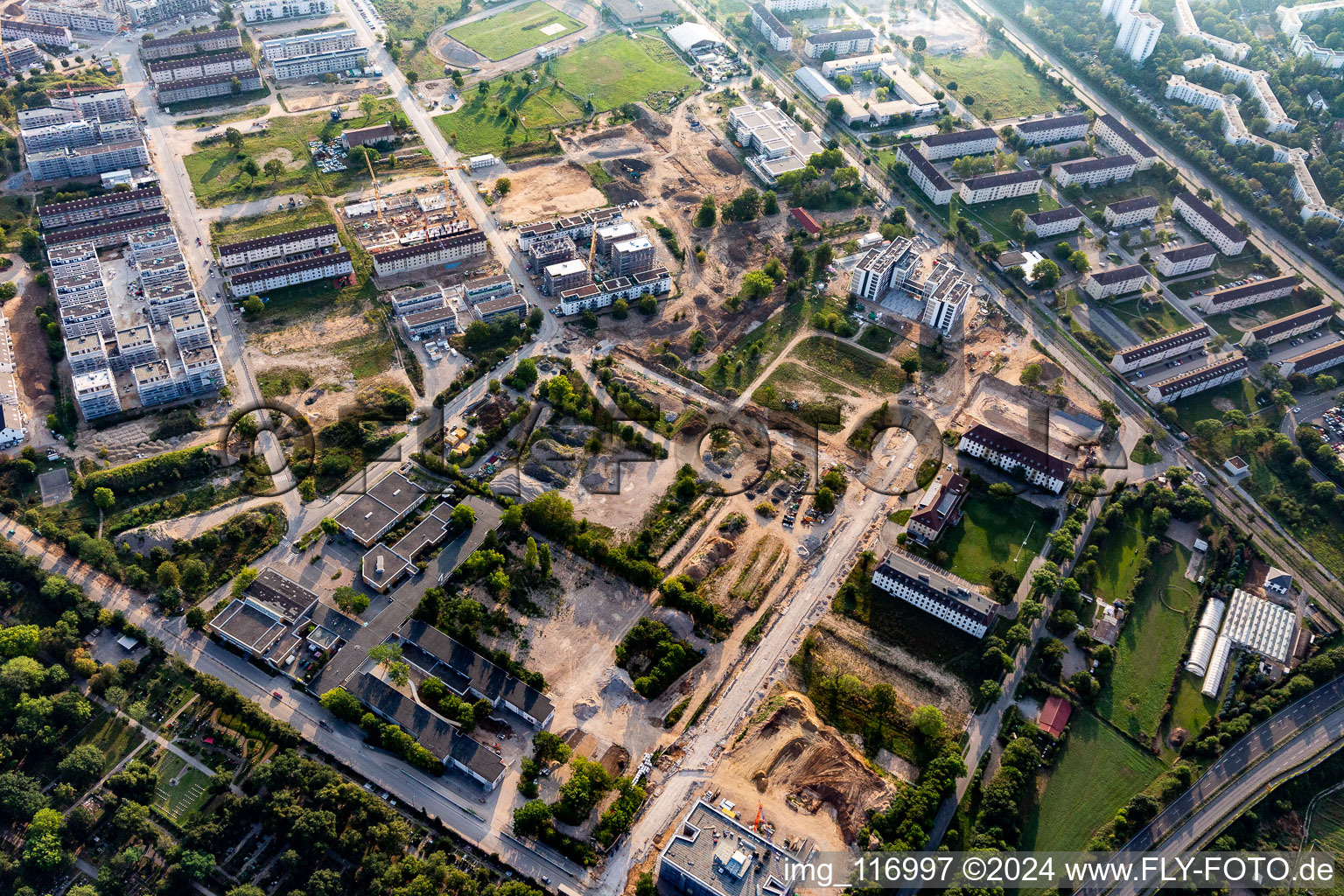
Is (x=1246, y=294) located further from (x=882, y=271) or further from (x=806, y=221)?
(x=806, y=221)

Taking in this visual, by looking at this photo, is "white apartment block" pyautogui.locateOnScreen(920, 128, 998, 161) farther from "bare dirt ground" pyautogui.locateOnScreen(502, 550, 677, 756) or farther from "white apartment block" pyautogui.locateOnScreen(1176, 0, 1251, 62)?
"bare dirt ground" pyautogui.locateOnScreen(502, 550, 677, 756)

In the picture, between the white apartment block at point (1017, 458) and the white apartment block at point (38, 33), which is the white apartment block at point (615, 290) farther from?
the white apartment block at point (38, 33)

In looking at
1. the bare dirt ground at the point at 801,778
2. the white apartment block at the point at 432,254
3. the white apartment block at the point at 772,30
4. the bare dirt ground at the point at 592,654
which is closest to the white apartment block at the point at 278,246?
the white apartment block at the point at 432,254

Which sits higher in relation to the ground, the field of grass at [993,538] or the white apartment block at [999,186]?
the white apartment block at [999,186]

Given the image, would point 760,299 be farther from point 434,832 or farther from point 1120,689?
point 434,832

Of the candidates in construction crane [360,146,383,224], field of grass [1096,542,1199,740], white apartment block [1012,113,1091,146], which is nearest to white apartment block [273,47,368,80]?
construction crane [360,146,383,224]

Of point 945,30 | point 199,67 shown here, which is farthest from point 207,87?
point 945,30
